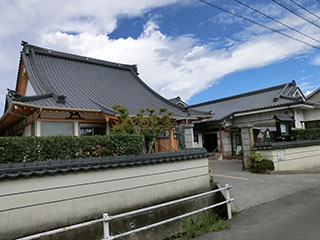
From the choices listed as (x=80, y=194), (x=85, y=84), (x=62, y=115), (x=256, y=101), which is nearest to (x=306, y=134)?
(x=256, y=101)

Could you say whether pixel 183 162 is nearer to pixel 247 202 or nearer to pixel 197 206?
pixel 197 206

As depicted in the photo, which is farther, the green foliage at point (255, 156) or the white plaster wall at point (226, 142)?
the white plaster wall at point (226, 142)

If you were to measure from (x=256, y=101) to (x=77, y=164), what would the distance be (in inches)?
670

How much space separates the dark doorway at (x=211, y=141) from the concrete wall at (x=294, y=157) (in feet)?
23.8

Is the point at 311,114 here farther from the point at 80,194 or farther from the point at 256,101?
the point at 80,194

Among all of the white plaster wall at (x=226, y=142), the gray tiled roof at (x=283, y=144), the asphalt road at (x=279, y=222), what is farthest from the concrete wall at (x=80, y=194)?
the white plaster wall at (x=226, y=142)

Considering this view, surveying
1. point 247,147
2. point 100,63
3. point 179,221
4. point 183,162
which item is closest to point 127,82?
point 100,63

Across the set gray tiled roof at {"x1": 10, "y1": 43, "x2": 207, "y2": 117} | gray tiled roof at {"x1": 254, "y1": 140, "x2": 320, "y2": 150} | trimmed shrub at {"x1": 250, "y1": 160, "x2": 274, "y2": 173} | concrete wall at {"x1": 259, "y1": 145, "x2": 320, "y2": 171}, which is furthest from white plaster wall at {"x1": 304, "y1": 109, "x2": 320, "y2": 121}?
trimmed shrub at {"x1": 250, "y1": 160, "x2": 274, "y2": 173}

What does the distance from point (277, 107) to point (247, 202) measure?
34.9 ft

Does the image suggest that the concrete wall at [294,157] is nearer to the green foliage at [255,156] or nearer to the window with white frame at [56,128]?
the green foliage at [255,156]

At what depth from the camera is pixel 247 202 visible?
599 centimetres

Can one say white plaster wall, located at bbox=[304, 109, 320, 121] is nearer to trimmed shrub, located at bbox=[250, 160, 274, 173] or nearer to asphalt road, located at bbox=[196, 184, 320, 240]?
trimmed shrub, located at bbox=[250, 160, 274, 173]

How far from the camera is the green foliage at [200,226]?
15.1 ft

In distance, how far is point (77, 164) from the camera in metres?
4.18
